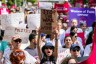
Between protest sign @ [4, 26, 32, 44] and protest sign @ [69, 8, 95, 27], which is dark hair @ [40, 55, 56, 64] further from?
protest sign @ [69, 8, 95, 27]

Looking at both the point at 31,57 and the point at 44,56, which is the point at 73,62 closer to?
the point at 44,56

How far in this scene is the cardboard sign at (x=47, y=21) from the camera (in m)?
8.28

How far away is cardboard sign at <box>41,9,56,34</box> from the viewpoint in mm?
8281

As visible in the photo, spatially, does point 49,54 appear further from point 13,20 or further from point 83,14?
point 83,14

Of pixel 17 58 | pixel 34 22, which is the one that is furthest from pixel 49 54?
pixel 34 22

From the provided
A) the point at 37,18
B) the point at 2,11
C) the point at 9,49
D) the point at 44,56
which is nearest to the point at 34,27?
the point at 37,18

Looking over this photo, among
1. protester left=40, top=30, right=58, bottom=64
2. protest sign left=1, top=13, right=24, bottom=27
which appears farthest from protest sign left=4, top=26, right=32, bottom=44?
protester left=40, top=30, right=58, bottom=64

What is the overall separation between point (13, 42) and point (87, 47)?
1613mm

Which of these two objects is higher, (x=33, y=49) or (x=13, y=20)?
(x=33, y=49)

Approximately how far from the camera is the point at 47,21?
28.0 ft

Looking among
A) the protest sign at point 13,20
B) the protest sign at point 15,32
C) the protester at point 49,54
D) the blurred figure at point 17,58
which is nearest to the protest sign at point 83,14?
the protest sign at point 13,20

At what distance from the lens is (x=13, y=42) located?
836cm

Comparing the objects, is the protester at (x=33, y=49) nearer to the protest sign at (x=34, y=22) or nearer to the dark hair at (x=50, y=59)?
the dark hair at (x=50, y=59)

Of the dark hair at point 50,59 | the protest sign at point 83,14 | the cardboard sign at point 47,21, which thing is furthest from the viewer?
the protest sign at point 83,14
